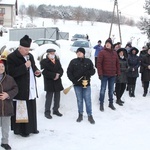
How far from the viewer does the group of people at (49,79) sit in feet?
16.9

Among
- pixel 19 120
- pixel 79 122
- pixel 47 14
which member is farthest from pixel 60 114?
pixel 47 14

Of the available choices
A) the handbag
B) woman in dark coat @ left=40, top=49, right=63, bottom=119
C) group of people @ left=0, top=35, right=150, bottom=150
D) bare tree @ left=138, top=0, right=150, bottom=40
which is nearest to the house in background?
bare tree @ left=138, top=0, right=150, bottom=40

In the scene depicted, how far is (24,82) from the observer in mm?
5758

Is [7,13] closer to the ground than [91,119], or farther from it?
farther from it

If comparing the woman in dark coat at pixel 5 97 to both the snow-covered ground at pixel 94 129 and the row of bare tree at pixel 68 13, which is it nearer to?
the snow-covered ground at pixel 94 129

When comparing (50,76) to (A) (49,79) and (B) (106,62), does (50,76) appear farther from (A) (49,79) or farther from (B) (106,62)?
(B) (106,62)

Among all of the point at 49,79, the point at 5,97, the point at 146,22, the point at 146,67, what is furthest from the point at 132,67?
the point at 146,22

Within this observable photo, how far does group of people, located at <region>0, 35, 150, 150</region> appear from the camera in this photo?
5.15 metres

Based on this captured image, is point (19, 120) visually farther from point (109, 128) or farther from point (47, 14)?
point (47, 14)

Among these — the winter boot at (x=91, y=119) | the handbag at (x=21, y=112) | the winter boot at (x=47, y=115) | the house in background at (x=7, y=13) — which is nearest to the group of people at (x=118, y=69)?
the winter boot at (x=91, y=119)

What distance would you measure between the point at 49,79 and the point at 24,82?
1.35 metres

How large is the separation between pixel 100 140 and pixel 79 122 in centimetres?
112

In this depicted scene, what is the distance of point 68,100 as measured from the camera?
8094 mm

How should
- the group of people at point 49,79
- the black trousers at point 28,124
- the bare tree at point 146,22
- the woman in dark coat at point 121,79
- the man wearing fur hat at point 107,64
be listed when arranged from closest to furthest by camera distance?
the group of people at point 49,79
the black trousers at point 28,124
the man wearing fur hat at point 107,64
the woman in dark coat at point 121,79
the bare tree at point 146,22
